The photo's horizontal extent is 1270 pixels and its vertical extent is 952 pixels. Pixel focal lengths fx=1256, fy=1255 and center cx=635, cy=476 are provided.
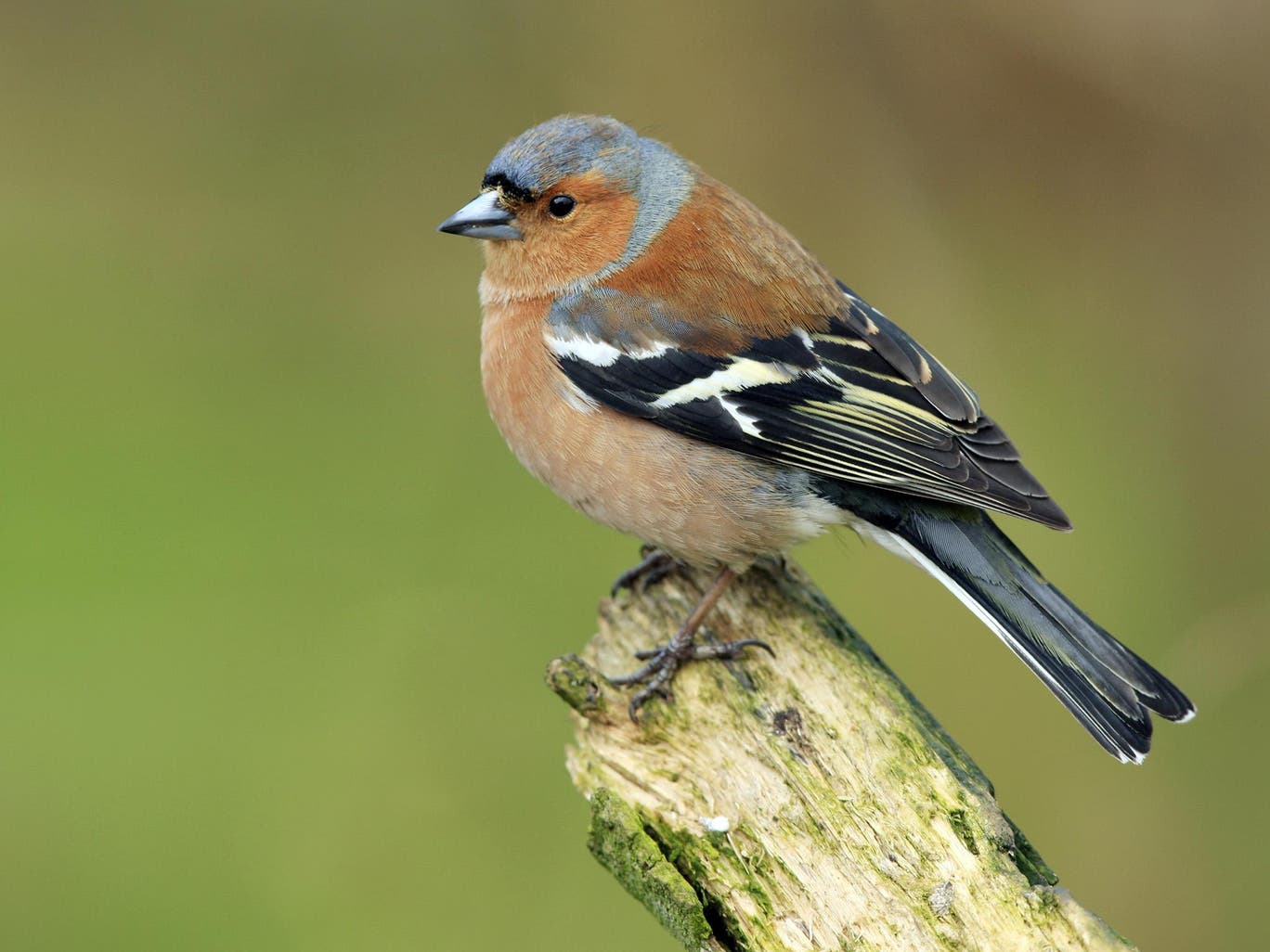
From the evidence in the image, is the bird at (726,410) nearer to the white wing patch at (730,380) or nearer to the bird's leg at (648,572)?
the white wing patch at (730,380)

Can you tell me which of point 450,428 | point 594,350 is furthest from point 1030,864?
point 450,428

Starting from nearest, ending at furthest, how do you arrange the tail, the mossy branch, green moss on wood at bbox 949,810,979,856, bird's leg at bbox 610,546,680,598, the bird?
the mossy branch
green moss on wood at bbox 949,810,979,856
the tail
the bird
bird's leg at bbox 610,546,680,598

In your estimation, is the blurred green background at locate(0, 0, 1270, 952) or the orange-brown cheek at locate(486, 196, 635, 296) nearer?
the orange-brown cheek at locate(486, 196, 635, 296)

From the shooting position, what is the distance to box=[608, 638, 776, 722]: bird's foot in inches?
143

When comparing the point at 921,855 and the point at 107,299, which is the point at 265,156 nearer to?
the point at 107,299

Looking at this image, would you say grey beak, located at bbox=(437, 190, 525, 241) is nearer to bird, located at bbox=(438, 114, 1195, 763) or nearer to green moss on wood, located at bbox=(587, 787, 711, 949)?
bird, located at bbox=(438, 114, 1195, 763)

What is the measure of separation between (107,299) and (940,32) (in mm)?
4729

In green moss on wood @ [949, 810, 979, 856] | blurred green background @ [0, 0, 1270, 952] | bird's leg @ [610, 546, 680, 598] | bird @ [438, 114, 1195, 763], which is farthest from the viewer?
blurred green background @ [0, 0, 1270, 952]

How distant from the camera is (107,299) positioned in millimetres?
7043

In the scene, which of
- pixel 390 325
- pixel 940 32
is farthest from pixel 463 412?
pixel 940 32

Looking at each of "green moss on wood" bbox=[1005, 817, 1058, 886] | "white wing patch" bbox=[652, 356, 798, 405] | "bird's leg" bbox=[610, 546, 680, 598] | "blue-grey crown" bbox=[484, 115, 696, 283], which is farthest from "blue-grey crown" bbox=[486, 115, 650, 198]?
"green moss on wood" bbox=[1005, 817, 1058, 886]

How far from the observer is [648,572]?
14.3 ft

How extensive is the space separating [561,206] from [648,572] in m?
1.28

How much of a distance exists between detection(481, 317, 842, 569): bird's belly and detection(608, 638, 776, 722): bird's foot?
0.28 meters
